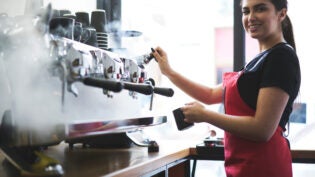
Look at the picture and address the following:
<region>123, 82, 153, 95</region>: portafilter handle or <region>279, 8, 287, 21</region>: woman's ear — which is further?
<region>279, 8, 287, 21</region>: woman's ear

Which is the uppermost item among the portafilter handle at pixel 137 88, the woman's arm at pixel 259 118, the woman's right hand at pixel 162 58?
the woman's right hand at pixel 162 58

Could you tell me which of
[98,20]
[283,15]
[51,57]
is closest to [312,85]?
[283,15]

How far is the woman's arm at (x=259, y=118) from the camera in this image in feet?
4.07

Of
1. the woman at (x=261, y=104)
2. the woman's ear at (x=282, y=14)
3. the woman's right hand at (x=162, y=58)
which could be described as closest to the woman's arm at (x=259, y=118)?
the woman at (x=261, y=104)

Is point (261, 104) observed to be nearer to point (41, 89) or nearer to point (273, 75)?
point (273, 75)

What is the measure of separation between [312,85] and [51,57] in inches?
65.3

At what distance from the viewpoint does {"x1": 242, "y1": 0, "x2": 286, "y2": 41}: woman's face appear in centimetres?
137

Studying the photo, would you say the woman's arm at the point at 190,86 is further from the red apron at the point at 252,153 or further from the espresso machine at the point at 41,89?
the espresso machine at the point at 41,89

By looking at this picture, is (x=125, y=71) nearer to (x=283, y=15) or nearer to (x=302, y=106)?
(x=283, y=15)

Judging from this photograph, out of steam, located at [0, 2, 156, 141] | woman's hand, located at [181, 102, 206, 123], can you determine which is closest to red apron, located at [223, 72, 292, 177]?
woman's hand, located at [181, 102, 206, 123]

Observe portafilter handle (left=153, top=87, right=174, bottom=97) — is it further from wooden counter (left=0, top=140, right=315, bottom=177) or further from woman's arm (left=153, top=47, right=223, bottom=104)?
woman's arm (left=153, top=47, right=223, bottom=104)

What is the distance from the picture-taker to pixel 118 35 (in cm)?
219

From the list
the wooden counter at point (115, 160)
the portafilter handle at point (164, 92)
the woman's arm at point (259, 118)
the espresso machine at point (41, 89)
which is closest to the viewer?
the espresso machine at point (41, 89)

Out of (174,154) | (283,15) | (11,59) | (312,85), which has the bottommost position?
(174,154)
